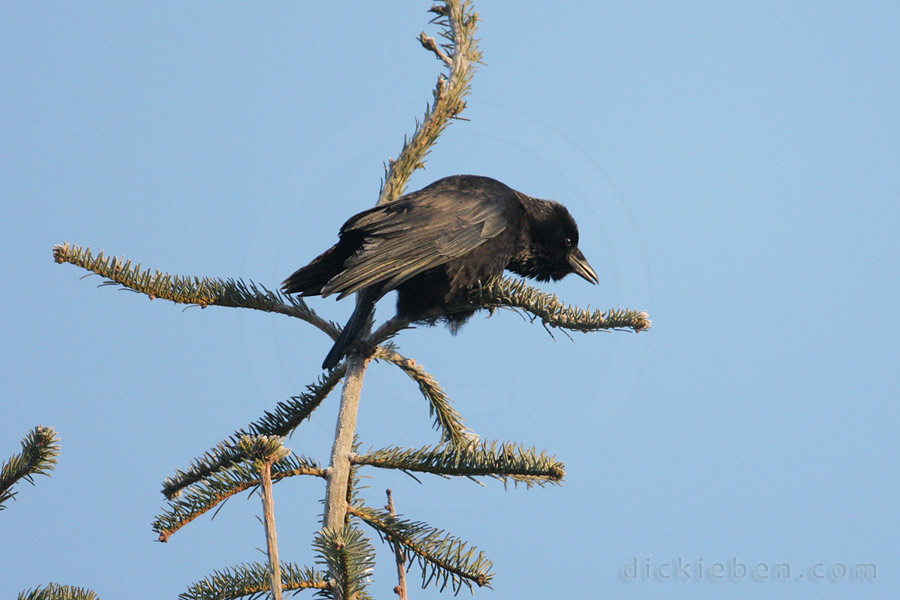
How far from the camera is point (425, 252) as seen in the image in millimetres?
4262

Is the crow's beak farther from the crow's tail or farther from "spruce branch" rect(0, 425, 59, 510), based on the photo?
"spruce branch" rect(0, 425, 59, 510)

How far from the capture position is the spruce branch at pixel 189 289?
2936 mm

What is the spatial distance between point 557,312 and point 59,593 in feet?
6.10

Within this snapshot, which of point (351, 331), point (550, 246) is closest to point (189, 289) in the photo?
point (351, 331)

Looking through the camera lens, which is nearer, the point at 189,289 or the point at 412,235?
the point at 189,289

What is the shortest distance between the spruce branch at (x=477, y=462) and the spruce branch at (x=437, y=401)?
54 centimetres

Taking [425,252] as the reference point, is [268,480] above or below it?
below

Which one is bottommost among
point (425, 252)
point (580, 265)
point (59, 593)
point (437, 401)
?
point (59, 593)

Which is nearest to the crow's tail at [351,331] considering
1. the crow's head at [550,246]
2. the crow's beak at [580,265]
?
the crow's head at [550,246]

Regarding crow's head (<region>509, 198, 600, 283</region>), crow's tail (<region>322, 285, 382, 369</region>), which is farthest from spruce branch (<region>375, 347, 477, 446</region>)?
crow's head (<region>509, 198, 600, 283</region>)

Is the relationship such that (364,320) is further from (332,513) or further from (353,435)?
(332,513)

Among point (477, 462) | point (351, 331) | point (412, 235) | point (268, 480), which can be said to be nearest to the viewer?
point (268, 480)

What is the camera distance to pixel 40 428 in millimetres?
2096

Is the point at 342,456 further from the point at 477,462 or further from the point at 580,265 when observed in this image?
the point at 580,265
